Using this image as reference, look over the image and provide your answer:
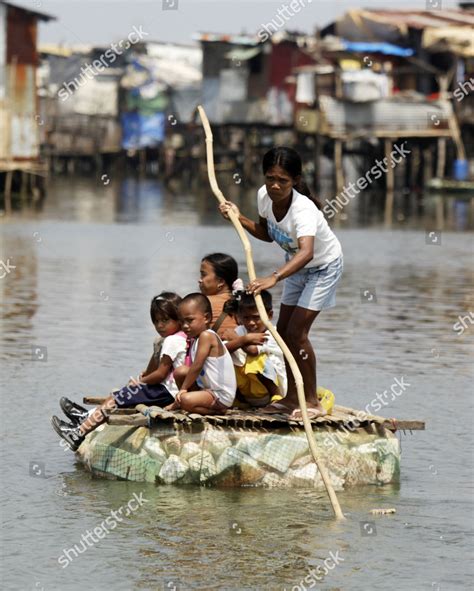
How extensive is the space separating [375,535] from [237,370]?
61.7 inches

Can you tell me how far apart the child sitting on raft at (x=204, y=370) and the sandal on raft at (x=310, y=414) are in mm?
359

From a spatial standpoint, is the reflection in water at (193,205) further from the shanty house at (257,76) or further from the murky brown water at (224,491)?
the murky brown water at (224,491)

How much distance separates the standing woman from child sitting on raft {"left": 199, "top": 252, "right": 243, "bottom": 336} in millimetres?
381

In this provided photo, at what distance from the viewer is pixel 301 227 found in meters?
7.55

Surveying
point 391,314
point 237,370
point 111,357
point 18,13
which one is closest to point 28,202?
point 18,13

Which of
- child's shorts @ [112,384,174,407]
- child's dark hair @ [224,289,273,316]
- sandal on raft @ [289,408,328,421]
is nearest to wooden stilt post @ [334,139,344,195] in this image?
child's dark hair @ [224,289,273,316]

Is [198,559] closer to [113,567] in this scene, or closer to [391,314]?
[113,567]

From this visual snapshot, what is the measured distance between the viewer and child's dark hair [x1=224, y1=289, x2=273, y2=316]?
316 inches

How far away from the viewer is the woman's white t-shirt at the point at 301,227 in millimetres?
7582

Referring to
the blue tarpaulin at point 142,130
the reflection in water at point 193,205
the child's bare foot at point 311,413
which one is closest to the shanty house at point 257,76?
the reflection in water at point 193,205

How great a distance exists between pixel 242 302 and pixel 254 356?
32 centimetres

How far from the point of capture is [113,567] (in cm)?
638

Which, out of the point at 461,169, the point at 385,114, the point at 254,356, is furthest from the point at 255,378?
the point at 461,169

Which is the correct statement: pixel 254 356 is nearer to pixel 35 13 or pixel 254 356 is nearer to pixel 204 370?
pixel 204 370
